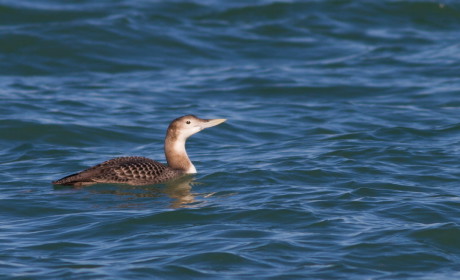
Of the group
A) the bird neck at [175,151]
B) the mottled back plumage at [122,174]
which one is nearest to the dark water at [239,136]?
A: the mottled back plumage at [122,174]

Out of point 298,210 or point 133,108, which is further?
point 133,108

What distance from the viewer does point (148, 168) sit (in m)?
11.0

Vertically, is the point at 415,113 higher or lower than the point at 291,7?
lower

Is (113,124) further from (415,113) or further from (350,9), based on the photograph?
(350,9)

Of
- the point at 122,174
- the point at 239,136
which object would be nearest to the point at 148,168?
the point at 122,174

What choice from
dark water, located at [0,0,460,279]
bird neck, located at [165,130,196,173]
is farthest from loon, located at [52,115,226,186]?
dark water, located at [0,0,460,279]

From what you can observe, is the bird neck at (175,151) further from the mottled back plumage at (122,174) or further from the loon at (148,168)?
the mottled back plumage at (122,174)

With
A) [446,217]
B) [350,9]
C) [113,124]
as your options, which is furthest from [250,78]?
[446,217]

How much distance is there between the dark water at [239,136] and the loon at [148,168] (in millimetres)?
146

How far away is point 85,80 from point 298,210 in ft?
30.4

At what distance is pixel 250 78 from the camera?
1823 cm

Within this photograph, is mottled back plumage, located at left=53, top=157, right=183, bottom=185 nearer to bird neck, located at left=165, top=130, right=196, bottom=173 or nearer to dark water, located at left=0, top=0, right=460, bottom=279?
dark water, located at left=0, top=0, right=460, bottom=279

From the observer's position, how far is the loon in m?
10.7

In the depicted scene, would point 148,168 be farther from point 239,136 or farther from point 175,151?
point 239,136
